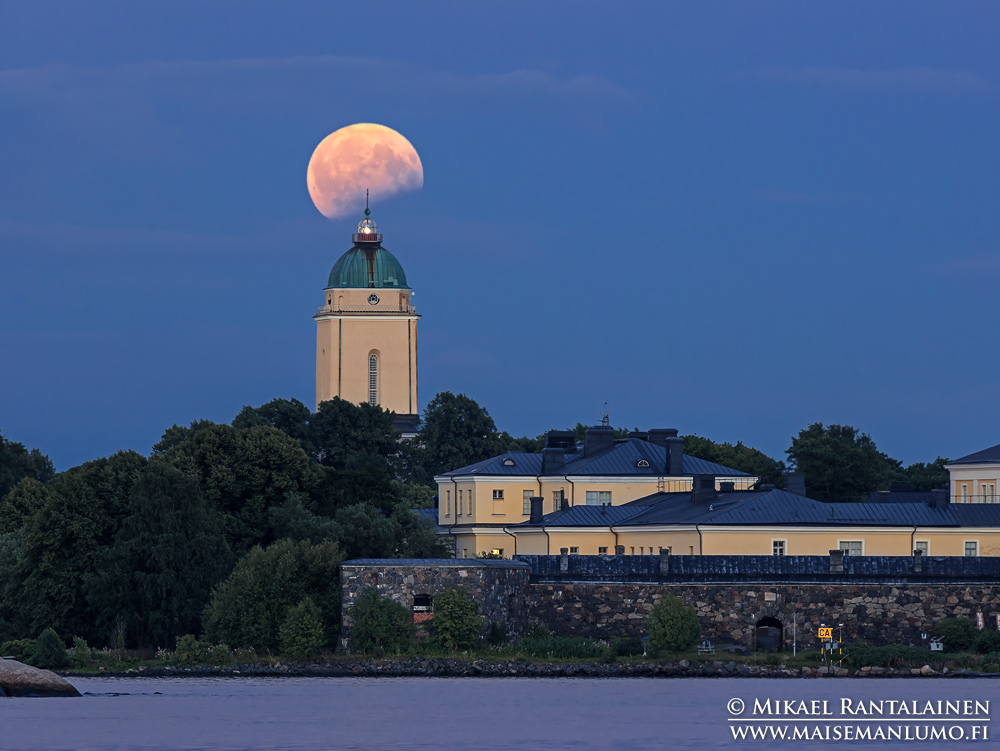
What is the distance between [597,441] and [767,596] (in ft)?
101

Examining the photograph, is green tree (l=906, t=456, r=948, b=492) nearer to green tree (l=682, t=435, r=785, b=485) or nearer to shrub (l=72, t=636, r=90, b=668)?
green tree (l=682, t=435, r=785, b=485)

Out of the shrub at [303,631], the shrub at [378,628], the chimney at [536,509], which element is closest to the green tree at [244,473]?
the shrub at [303,631]

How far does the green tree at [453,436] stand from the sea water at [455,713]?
231 feet

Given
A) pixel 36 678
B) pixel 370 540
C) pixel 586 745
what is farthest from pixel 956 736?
pixel 370 540

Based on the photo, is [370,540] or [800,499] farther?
[800,499]

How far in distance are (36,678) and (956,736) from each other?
24964 millimetres

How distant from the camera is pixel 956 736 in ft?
170

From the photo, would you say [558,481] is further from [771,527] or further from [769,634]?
[769,634]

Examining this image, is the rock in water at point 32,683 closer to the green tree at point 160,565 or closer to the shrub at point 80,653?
the shrub at point 80,653

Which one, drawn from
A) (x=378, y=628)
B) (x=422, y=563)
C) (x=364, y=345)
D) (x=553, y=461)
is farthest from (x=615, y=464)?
(x=364, y=345)

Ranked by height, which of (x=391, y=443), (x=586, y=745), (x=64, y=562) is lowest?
(x=586, y=745)

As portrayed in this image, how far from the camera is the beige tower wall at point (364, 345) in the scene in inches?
6201

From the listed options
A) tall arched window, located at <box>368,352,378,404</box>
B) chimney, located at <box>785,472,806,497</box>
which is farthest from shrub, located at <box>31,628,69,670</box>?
tall arched window, located at <box>368,352,378,404</box>

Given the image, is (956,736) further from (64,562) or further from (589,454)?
(589,454)
